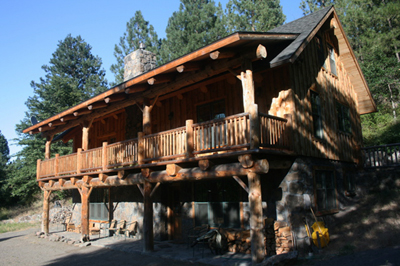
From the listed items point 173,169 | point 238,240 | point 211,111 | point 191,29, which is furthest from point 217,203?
point 191,29

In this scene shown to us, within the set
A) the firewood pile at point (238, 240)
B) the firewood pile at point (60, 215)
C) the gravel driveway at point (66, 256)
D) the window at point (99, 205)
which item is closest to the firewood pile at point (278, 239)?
the firewood pile at point (238, 240)

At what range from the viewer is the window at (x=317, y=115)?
12.2 metres

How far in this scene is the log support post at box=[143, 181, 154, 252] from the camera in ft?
38.6

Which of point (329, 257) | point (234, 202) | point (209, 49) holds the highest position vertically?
point (209, 49)

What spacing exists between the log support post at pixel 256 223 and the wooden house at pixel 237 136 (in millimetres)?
26

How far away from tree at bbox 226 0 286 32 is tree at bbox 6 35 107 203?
20057mm

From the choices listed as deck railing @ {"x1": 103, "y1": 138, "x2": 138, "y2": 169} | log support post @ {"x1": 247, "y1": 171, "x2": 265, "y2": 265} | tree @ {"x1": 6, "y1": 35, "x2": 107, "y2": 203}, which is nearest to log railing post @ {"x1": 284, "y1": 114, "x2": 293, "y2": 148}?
log support post @ {"x1": 247, "y1": 171, "x2": 265, "y2": 265}

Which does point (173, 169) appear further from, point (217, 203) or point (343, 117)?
point (343, 117)

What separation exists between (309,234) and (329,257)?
41.6 inches

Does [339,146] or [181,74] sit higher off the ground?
[181,74]

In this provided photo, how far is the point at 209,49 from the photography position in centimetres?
920

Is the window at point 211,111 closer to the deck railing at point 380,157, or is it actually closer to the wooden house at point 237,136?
the wooden house at point 237,136

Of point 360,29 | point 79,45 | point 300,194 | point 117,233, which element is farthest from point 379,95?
point 79,45

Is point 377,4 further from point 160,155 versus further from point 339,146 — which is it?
point 160,155
